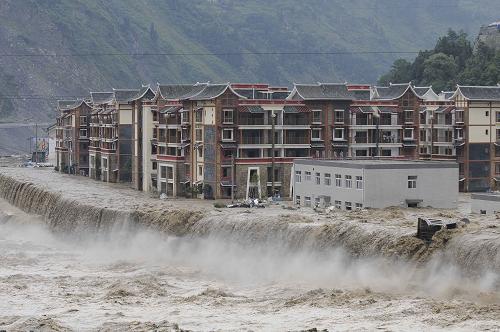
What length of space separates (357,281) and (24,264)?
89.9ft

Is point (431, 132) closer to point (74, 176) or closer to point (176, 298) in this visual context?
point (74, 176)

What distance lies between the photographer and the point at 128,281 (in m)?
65.5

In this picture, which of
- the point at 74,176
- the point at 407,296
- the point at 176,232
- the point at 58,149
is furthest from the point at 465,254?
the point at 58,149

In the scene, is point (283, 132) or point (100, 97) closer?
point (283, 132)

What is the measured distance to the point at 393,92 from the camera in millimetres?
109938

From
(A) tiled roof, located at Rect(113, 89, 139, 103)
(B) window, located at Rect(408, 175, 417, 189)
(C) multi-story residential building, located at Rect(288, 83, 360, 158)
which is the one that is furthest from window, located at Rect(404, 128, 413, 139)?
(A) tiled roof, located at Rect(113, 89, 139, 103)

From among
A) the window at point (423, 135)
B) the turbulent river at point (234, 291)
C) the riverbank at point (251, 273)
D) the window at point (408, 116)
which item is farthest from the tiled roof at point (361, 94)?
the turbulent river at point (234, 291)

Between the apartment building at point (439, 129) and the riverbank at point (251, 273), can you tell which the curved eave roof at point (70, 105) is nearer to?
the apartment building at point (439, 129)

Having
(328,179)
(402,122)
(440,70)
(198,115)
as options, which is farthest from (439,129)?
(440,70)

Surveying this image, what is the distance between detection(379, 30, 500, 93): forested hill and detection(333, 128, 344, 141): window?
50242 millimetres

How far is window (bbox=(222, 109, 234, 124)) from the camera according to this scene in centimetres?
9950

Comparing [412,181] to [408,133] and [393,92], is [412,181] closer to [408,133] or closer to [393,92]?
[408,133]

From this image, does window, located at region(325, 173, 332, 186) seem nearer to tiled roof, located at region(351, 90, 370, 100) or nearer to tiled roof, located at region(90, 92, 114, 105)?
tiled roof, located at region(351, 90, 370, 100)

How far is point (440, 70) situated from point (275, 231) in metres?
104
